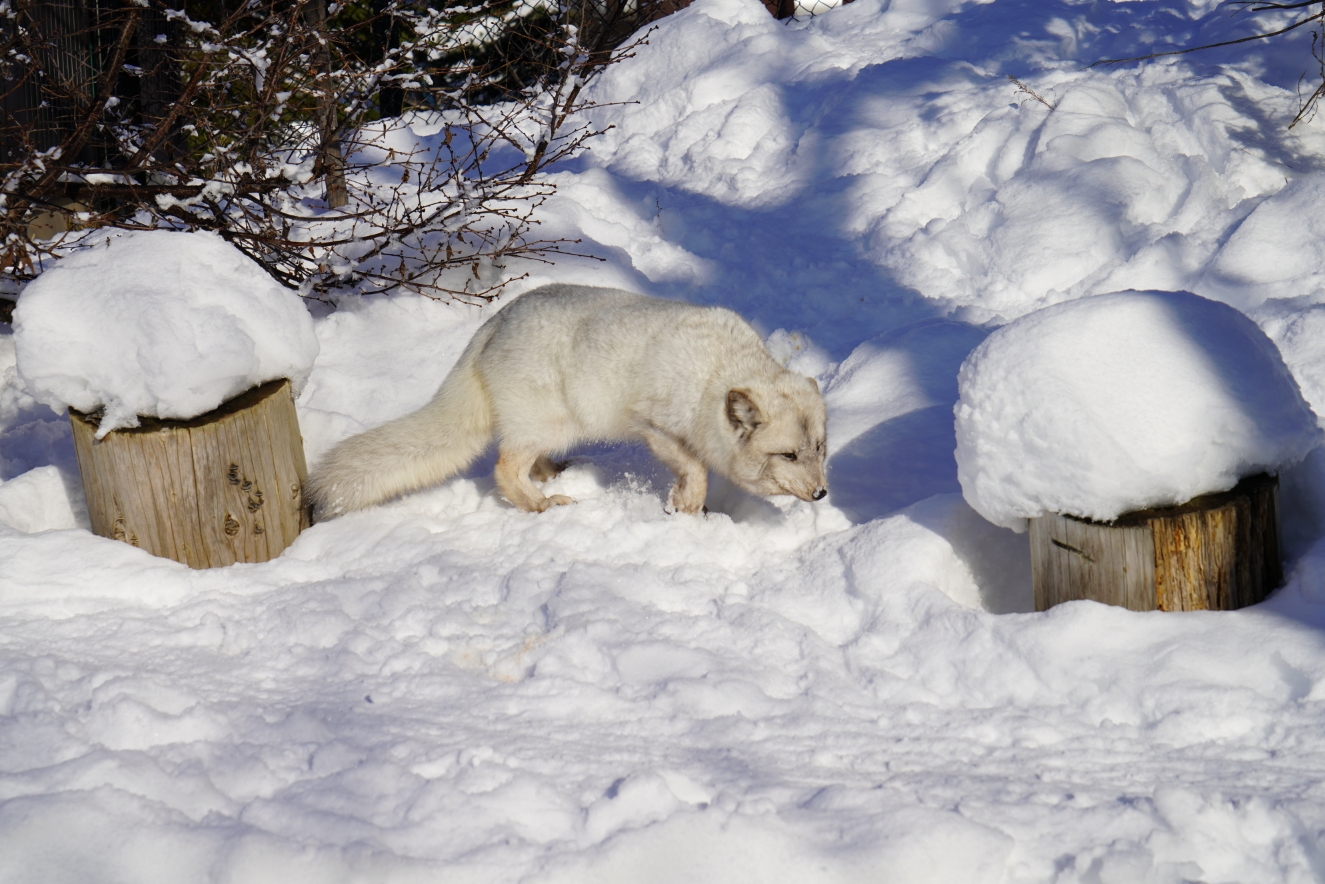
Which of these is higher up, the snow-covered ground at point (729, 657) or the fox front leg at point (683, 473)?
the snow-covered ground at point (729, 657)

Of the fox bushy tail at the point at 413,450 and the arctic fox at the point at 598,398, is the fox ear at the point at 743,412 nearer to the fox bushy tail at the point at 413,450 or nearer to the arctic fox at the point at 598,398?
the arctic fox at the point at 598,398

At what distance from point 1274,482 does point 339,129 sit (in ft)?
17.9

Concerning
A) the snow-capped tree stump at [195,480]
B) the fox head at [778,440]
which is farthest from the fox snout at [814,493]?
the snow-capped tree stump at [195,480]

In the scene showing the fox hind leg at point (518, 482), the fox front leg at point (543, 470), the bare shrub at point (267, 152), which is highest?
the bare shrub at point (267, 152)

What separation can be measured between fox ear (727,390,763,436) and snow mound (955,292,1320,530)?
4.27 ft

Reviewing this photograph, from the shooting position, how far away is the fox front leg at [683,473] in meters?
5.01

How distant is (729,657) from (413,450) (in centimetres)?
220

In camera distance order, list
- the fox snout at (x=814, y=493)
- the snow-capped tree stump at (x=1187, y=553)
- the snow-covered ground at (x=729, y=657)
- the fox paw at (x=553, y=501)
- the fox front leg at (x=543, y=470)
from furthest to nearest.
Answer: the fox front leg at (x=543, y=470)
the fox paw at (x=553, y=501)
the fox snout at (x=814, y=493)
the snow-capped tree stump at (x=1187, y=553)
the snow-covered ground at (x=729, y=657)

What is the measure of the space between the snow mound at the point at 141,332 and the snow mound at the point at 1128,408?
312 centimetres

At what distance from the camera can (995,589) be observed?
409 centimetres

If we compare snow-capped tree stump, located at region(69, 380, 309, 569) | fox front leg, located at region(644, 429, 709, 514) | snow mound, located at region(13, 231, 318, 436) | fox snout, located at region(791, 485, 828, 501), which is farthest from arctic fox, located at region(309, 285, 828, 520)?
snow mound, located at region(13, 231, 318, 436)

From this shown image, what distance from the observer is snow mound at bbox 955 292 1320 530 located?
3.26 metres

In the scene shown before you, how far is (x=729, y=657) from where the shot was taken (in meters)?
3.46

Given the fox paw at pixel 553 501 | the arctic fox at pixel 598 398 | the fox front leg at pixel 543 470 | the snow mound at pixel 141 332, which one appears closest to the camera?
the snow mound at pixel 141 332
